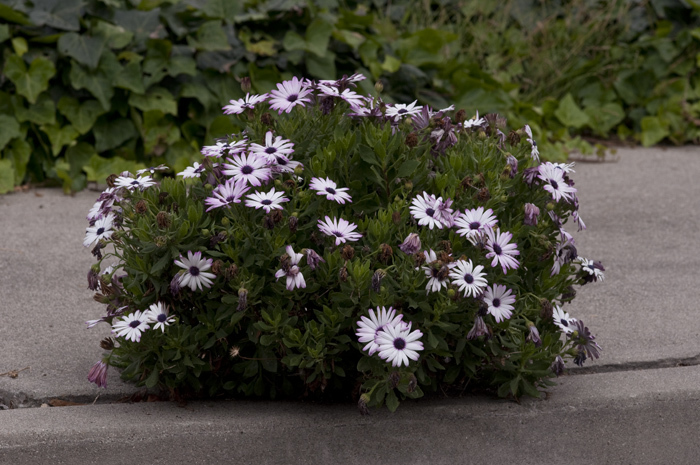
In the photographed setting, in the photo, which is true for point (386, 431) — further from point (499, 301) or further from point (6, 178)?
point (6, 178)

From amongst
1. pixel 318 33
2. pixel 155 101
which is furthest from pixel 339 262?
pixel 318 33

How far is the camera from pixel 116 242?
2428 millimetres

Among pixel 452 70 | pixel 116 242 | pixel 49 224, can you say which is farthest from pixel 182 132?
pixel 116 242

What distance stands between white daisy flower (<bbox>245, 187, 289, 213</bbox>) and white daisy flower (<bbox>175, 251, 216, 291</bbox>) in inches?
7.5

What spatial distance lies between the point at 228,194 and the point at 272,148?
0.67ft

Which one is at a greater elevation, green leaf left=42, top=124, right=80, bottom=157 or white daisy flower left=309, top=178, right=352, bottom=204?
green leaf left=42, top=124, right=80, bottom=157

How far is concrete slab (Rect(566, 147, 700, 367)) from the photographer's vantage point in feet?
9.97

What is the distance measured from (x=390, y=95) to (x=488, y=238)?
3255mm

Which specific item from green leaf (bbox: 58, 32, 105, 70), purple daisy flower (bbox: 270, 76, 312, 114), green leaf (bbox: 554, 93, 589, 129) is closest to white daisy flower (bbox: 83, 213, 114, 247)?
purple daisy flower (bbox: 270, 76, 312, 114)

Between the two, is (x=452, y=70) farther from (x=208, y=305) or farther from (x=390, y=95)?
(x=208, y=305)

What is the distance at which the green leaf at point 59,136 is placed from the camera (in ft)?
15.5

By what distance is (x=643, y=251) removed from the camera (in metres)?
4.02

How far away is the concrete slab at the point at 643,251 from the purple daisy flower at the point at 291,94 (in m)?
1.30

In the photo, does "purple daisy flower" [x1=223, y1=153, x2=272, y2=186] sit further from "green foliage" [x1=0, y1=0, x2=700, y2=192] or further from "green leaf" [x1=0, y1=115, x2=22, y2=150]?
"green leaf" [x1=0, y1=115, x2=22, y2=150]
